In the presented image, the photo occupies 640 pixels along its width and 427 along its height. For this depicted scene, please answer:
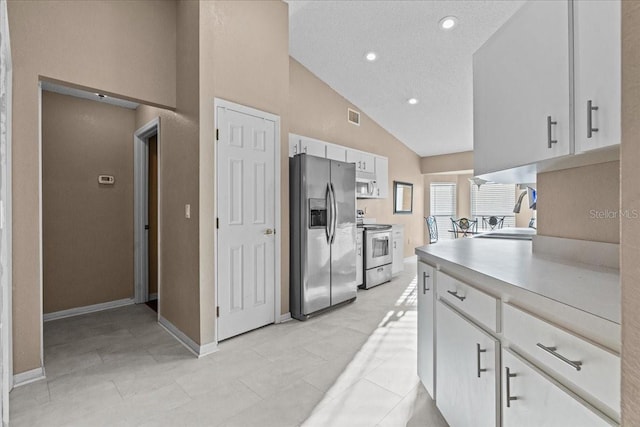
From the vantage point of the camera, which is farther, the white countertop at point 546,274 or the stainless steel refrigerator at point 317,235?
the stainless steel refrigerator at point 317,235

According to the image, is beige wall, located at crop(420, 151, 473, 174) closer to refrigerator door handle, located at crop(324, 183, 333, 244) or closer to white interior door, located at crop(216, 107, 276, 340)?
refrigerator door handle, located at crop(324, 183, 333, 244)

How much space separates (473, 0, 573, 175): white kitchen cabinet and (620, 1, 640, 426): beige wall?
839mm

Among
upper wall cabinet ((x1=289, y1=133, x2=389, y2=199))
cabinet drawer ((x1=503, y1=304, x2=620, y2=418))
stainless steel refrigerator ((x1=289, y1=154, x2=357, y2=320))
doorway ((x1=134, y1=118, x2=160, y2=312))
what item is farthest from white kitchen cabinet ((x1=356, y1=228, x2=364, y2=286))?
cabinet drawer ((x1=503, y1=304, x2=620, y2=418))

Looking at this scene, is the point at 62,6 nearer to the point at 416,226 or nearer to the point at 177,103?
the point at 177,103

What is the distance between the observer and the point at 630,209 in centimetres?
42

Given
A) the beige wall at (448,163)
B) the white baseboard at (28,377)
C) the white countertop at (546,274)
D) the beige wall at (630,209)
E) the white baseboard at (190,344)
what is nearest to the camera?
the beige wall at (630,209)

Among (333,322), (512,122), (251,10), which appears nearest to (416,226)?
(333,322)

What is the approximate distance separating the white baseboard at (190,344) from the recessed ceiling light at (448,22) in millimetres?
3949

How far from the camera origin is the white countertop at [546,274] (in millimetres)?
859

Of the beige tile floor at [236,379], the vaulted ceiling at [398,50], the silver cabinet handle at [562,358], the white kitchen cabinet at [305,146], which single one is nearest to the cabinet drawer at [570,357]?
the silver cabinet handle at [562,358]

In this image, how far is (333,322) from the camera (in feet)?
11.0

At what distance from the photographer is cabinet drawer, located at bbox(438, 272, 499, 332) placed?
46.4 inches

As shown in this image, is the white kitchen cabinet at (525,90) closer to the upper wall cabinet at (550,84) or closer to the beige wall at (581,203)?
the upper wall cabinet at (550,84)

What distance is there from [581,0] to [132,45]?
3.15 m
